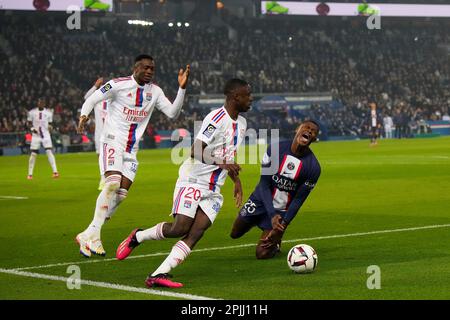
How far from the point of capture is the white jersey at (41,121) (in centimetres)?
2877

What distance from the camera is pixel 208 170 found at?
970cm

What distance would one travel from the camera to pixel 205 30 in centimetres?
6656

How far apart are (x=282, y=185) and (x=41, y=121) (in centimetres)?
1856

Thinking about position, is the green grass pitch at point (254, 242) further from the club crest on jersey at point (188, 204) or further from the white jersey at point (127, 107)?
the white jersey at point (127, 107)

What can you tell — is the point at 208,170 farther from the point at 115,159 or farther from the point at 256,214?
the point at 115,159

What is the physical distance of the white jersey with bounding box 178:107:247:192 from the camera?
962cm

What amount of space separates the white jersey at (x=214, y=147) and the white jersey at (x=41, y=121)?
1974cm

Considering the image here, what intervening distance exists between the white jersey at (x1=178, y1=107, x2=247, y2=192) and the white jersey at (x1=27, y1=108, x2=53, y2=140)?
19.7m

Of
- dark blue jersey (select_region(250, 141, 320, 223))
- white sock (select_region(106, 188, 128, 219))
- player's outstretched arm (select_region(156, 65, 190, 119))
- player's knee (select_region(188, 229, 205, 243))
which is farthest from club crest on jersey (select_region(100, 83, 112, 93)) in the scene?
player's knee (select_region(188, 229, 205, 243))

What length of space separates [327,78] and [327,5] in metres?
5.72

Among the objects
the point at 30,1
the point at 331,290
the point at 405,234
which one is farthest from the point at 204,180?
the point at 30,1

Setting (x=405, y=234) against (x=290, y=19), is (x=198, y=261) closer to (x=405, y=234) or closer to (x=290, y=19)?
(x=405, y=234)

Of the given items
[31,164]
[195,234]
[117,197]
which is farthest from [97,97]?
[31,164]

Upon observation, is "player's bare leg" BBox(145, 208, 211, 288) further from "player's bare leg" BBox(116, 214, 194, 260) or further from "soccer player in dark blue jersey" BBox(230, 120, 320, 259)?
"soccer player in dark blue jersey" BBox(230, 120, 320, 259)
